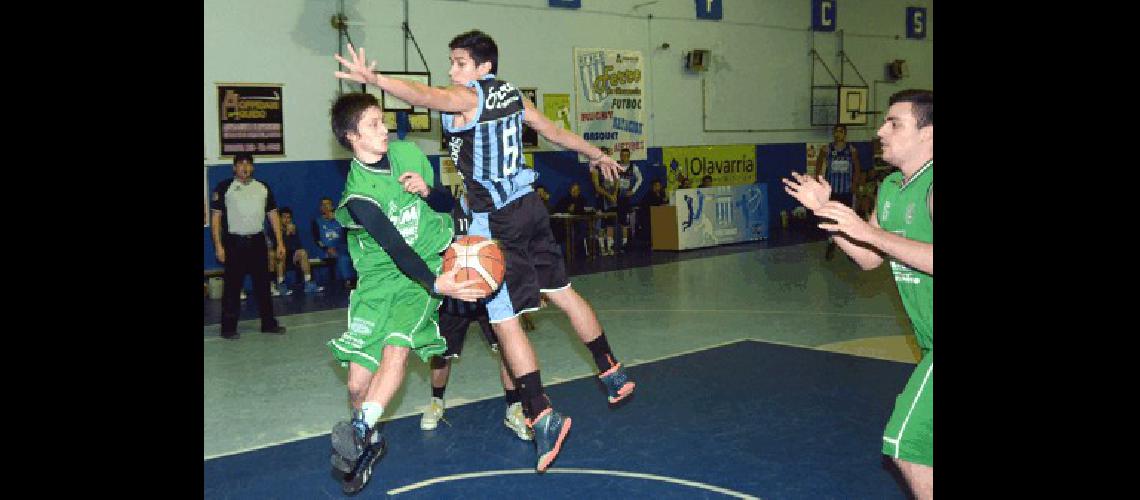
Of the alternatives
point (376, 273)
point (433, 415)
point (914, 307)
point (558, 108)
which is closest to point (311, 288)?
point (558, 108)

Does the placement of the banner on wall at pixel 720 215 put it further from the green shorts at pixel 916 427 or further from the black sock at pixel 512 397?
the green shorts at pixel 916 427

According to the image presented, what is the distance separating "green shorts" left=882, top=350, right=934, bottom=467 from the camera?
3441mm

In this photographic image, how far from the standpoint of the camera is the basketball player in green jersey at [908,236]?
10.9ft

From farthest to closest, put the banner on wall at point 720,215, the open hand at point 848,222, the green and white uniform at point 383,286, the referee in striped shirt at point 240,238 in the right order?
the banner on wall at point 720,215 → the referee in striped shirt at point 240,238 → the green and white uniform at point 383,286 → the open hand at point 848,222

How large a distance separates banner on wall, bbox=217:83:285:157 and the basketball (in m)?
10.5

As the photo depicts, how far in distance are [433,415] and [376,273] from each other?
166cm

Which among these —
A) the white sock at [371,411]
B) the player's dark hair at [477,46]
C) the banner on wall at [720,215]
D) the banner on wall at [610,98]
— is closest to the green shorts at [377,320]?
the white sock at [371,411]

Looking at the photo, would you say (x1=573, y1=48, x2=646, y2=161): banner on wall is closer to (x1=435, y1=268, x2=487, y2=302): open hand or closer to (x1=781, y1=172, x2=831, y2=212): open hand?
(x1=435, y1=268, x2=487, y2=302): open hand

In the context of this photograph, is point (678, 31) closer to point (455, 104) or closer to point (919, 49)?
point (919, 49)

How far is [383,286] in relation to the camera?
4.86 meters

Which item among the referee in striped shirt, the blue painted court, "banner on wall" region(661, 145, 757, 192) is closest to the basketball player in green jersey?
the blue painted court

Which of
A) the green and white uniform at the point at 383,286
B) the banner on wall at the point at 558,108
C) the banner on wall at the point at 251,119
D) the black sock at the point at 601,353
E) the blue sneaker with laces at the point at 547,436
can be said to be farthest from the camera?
the banner on wall at the point at 558,108

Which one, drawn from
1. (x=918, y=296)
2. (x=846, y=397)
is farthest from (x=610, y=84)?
(x=918, y=296)
